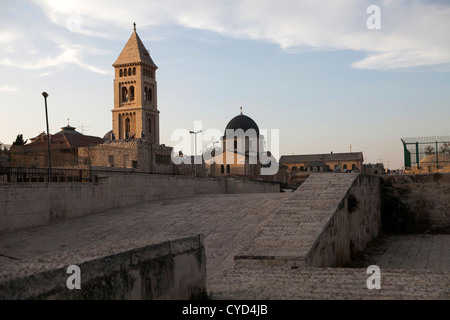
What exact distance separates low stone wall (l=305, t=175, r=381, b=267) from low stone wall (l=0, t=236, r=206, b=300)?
2.99 m

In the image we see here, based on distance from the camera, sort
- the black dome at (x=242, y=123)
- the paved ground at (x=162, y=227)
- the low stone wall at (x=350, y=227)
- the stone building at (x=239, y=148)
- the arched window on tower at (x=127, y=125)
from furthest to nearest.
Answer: the black dome at (x=242, y=123), the stone building at (x=239, y=148), the arched window on tower at (x=127, y=125), the paved ground at (x=162, y=227), the low stone wall at (x=350, y=227)

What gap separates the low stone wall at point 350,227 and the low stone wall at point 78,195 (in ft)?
23.2

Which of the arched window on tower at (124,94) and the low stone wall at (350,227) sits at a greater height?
the arched window on tower at (124,94)

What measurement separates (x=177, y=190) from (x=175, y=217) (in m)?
4.89

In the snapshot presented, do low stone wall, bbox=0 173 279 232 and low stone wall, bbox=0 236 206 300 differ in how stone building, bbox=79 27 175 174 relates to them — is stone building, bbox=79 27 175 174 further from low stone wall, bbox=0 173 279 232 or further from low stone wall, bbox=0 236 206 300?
low stone wall, bbox=0 236 206 300

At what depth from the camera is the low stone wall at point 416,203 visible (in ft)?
48.6

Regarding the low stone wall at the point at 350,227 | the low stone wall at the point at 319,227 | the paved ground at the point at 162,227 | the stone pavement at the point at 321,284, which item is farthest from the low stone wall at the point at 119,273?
the paved ground at the point at 162,227

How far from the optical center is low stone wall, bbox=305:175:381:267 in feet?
26.0

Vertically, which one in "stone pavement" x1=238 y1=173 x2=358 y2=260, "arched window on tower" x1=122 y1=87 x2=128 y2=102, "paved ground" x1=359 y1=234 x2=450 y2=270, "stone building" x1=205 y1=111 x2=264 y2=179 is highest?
"arched window on tower" x1=122 y1=87 x2=128 y2=102

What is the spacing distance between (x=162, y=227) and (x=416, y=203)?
9.26 m

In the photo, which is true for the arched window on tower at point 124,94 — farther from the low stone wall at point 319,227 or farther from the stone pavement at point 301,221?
the stone pavement at point 301,221

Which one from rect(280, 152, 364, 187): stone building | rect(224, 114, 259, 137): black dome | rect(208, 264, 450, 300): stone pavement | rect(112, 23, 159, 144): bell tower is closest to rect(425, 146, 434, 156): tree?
rect(208, 264, 450, 300): stone pavement

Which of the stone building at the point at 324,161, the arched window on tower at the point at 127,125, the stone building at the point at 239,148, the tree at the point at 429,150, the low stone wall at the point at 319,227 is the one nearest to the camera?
the low stone wall at the point at 319,227

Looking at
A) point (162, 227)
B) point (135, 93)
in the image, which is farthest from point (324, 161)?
point (162, 227)
